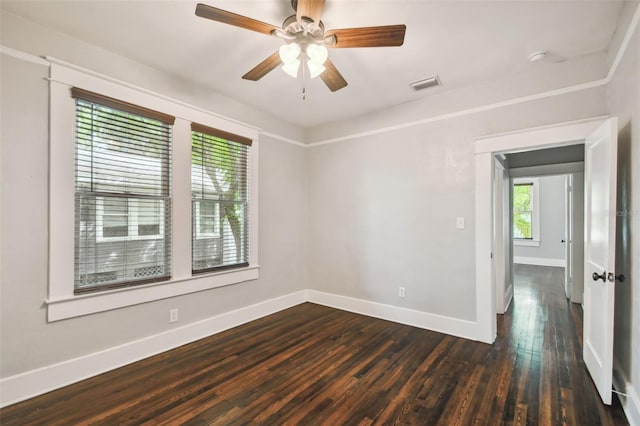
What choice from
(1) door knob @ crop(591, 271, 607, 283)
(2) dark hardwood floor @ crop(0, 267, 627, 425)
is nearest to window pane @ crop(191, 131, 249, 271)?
(2) dark hardwood floor @ crop(0, 267, 627, 425)

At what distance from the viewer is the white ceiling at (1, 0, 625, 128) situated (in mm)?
1999

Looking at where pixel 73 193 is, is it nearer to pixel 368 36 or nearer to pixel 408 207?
pixel 368 36

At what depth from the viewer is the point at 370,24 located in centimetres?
217

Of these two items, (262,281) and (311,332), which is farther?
(262,281)

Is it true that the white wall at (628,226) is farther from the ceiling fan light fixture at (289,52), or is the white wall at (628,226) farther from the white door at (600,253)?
the ceiling fan light fixture at (289,52)

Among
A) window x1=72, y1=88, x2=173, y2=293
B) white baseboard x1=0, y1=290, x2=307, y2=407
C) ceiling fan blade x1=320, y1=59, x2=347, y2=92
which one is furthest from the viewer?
window x1=72, y1=88, x2=173, y2=293

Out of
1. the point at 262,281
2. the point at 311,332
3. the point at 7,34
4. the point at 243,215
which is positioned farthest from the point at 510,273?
the point at 7,34

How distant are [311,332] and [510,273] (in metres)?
3.58

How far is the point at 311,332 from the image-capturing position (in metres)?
3.32

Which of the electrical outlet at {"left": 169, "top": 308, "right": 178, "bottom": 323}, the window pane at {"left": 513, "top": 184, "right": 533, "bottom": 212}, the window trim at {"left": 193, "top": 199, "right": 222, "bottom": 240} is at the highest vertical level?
the window pane at {"left": 513, "top": 184, "right": 533, "bottom": 212}

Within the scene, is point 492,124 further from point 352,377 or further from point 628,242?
point 352,377

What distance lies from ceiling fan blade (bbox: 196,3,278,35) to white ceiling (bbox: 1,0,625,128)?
0.90 feet

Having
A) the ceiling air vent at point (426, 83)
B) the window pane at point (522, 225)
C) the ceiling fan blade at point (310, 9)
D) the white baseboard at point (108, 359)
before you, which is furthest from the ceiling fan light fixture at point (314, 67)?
the window pane at point (522, 225)

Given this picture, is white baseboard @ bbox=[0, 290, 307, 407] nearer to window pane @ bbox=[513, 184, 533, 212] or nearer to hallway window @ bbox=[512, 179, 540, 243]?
hallway window @ bbox=[512, 179, 540, 243]
